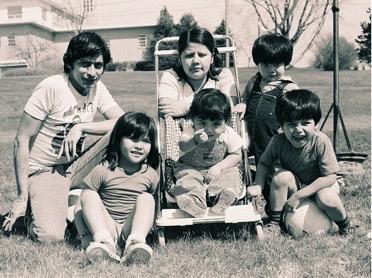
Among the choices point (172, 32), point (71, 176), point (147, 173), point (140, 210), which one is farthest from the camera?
point (172, 32)

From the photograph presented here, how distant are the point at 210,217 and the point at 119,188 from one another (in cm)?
63

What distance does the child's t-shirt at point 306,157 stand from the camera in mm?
3637

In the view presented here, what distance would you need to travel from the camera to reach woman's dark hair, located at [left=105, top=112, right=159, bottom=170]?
3.53 m

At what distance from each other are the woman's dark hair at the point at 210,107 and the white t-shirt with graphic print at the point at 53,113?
858 millimetres

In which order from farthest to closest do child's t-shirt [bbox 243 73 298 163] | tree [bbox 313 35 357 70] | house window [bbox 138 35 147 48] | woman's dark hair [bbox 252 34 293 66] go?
1. house window [bbox 138 35 147 48]
2. tree [bbox 313 35 357 70]
3. child's t-shirt [bbox 243 73 298 163]
4. woman's dark hair [bbox 252 34 293 66]

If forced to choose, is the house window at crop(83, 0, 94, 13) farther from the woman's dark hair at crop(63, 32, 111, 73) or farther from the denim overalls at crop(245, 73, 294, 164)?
the woman's dark hair at crop(63, 32, 111, 73)

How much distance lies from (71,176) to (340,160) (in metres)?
3.21

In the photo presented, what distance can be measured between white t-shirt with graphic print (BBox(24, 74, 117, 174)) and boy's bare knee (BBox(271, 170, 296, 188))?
1.42 metres

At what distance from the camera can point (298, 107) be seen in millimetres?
3549

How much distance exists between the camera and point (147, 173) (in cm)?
366

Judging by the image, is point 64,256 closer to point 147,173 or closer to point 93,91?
point 147,173

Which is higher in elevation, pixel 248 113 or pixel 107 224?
pixel 248 113

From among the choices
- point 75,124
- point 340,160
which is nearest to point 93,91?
point 75,124

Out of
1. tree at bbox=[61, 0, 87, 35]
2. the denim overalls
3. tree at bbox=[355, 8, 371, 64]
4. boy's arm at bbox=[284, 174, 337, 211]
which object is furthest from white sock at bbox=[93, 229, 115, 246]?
tree at bbox=[355, 8, 371, 64]
